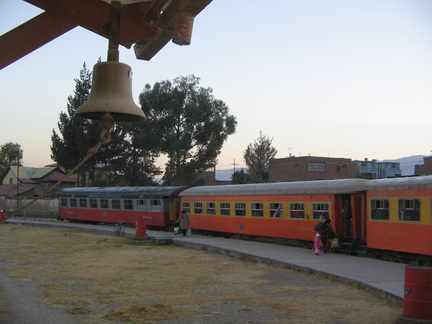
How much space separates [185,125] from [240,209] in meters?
28.4

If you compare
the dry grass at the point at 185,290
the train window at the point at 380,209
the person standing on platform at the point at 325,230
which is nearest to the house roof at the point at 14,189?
the dry grass at the point at 185,290

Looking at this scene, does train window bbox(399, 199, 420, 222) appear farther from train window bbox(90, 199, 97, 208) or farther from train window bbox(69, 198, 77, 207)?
train window bbox(69, 198, 77, 207)

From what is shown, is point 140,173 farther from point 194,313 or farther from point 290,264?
point 194,313

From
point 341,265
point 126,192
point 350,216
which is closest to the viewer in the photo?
point 341,265

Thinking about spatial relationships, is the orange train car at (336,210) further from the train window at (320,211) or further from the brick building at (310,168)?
the brick building at (310,168)

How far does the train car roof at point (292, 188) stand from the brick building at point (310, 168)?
146 feet

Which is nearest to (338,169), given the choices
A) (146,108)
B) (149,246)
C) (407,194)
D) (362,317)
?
(146,108)

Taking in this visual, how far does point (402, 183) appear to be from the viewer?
14.3 m

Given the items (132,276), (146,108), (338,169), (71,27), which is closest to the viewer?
(71,27)

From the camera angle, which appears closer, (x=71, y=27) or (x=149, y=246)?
(x=71, y=27)

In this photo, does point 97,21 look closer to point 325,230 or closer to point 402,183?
point 402,183

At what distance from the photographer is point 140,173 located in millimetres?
56438

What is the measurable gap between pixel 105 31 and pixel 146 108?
46.1 m

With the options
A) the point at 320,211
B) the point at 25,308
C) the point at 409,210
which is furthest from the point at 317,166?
the point at 25,308
